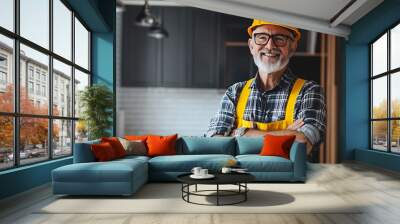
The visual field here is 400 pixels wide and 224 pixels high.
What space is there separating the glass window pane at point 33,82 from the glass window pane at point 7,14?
404mm

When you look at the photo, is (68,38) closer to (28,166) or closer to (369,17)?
(28,166)

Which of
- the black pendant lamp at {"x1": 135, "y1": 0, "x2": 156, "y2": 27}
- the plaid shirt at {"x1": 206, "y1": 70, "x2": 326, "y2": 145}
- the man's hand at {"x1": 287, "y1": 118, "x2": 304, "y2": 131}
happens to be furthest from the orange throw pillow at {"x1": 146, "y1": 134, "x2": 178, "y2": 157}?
the black pendant lamp at {"x1": 135, "y1": 0, "x2": 156, "y2": 27}

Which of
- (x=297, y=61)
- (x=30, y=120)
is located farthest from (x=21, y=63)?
(x=297, y=61)

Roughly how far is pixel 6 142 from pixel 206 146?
308cm

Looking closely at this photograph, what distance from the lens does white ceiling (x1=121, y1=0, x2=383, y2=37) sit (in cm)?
706

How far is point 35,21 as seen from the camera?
5.52 m

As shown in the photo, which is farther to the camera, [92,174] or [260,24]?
[260,24]

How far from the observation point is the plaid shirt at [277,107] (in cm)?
772

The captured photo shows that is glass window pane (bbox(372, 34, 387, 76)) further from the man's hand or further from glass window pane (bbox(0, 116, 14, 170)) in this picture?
glass window pane (bbox(0, 116, 14, 170))

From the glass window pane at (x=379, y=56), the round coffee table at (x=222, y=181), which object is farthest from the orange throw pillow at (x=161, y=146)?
the glass window pane at (x=379, y=56)

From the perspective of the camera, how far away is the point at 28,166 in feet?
17.0

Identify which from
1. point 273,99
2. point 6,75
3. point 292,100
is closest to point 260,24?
point 273,99

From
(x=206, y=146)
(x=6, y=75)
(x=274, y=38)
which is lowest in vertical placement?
(x=206, y=146)

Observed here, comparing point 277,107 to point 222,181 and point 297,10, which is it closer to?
point 297,10
